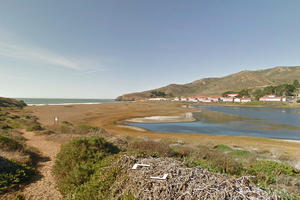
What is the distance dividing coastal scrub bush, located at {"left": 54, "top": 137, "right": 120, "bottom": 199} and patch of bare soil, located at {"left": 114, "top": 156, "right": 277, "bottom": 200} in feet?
6.20

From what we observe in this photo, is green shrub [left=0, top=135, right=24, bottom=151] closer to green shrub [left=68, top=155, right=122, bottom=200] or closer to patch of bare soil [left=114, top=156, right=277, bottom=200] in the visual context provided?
green shrub [left=68, top=155, right=122, bottom=200]

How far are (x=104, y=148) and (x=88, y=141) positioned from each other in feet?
2.75

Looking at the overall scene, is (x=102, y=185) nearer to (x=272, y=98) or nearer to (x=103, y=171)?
(x=103, y=171)

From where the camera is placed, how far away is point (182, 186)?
294cm

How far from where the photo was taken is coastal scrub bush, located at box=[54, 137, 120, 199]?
15.1 feet

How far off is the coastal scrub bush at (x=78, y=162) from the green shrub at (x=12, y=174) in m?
1.24

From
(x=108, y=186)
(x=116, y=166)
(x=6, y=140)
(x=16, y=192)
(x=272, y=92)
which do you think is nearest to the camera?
(x=108, y=186)

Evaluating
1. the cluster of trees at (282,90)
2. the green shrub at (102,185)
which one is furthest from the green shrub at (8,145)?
the cluster of trees at (282,90)

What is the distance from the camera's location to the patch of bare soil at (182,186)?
2680mm

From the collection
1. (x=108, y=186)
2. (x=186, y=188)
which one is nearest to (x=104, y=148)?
(x=108, y=186)

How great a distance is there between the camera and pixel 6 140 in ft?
29.8

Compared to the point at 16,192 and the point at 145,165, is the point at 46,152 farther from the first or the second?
the point at 145,165

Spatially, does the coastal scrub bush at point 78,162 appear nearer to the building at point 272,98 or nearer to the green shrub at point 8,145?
the green shrub at point 8,145

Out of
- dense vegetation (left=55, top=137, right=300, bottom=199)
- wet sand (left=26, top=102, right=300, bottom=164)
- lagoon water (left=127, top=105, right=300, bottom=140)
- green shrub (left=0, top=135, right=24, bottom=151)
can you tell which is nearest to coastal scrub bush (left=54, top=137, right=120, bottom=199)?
dense vegetation (left=55, top=137, right=300, bottom=199)
